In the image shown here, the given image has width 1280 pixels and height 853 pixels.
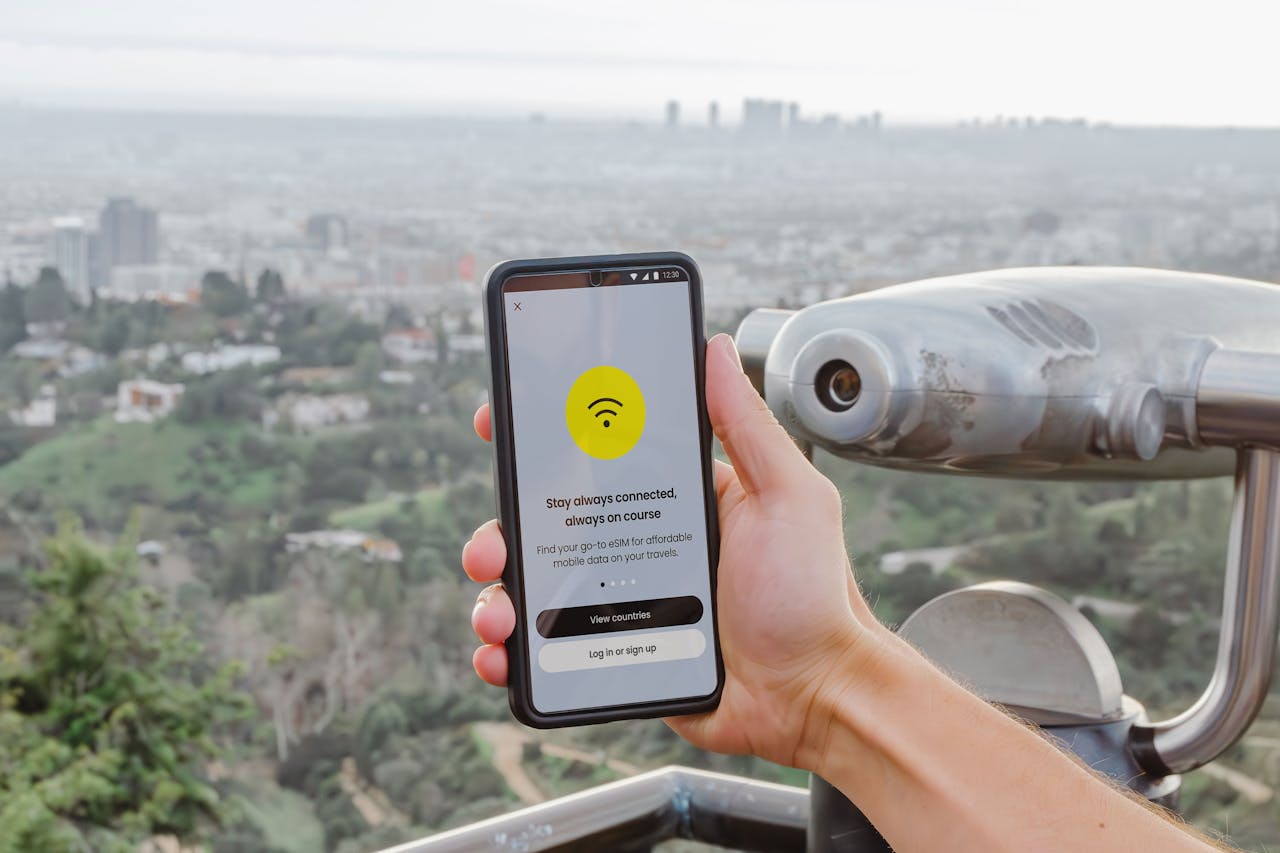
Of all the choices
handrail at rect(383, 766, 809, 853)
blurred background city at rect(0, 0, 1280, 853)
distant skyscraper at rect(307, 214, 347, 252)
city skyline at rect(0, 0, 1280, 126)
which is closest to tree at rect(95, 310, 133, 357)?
blurred background city at rect(0, 0, 1280, 853)

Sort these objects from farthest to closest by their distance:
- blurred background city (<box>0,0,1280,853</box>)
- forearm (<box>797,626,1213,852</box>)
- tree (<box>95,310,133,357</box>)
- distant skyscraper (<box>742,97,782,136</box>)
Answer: distant skyscraper (<box>742,97,782,136</box>) < tree (<box>95,310,133,357</box>) < blurred background city (<box>0,0,1280,853</box>) < forearm (<box>797,626,1213,852</box>)

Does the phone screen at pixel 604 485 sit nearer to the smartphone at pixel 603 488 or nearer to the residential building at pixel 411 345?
the smartphone at pixel 603 488

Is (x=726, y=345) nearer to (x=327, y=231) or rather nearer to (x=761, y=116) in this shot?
(x=761, y=116)

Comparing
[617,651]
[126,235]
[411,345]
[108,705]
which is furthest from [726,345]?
[126,235]

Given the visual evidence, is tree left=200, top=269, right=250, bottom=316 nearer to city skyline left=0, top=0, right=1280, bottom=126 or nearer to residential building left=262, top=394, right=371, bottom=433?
residential building left=262, top=394, right=371, bottom=433

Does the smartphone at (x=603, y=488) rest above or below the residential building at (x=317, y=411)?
above

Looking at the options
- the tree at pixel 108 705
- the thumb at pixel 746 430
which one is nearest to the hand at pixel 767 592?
the thumb at pixel 746 430

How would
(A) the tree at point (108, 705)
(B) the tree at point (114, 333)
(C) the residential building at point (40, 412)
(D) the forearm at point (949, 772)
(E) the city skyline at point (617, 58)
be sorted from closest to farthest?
(D) the forearm at point (949, 772)
(A) the tree at point (108, 705)
(E) the city skyline at point (617, 58)
(C) the residential building at point (40, 412)
(B) the tree at point (114, 333)

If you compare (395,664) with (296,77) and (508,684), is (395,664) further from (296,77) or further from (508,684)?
(508,684)
